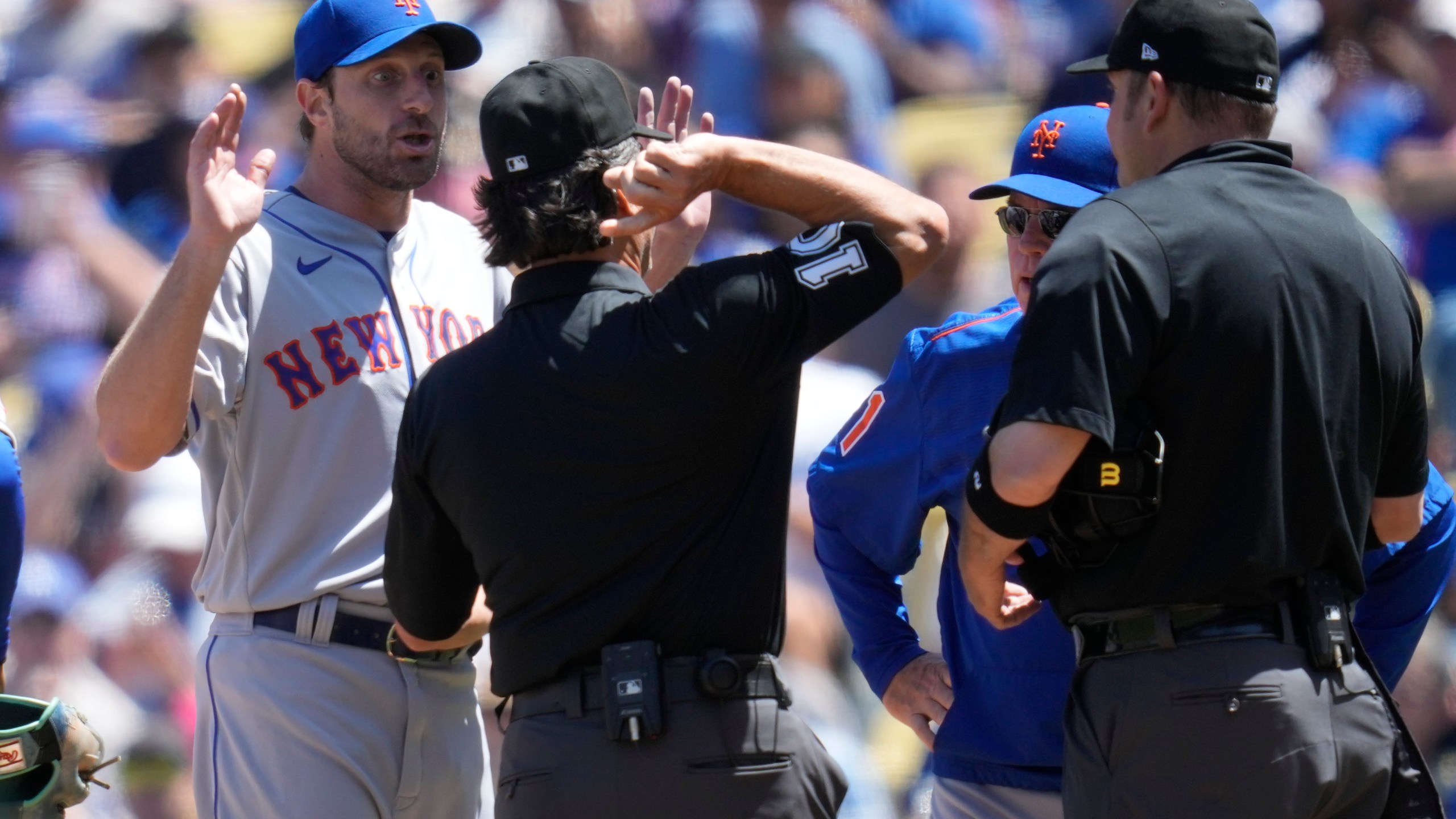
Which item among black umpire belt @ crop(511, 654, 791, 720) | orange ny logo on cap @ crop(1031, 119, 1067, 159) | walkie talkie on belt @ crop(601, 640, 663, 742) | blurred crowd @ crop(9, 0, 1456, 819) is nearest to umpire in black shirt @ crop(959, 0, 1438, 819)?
black umpire belt @ crop(511, 654, 791, 720)

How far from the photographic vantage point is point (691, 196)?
7.11 ft

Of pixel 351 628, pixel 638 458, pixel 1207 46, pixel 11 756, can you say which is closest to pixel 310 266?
pixel 351 628

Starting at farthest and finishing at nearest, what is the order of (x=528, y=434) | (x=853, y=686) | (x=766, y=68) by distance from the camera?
(x=766, y=68), (x=853, y=686), (x=528, y=434)

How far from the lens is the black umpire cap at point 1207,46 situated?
2.16 m

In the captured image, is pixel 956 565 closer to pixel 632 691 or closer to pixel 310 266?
pixel 632 691

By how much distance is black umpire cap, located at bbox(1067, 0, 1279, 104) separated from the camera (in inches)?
85.0

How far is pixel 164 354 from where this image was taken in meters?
2.59

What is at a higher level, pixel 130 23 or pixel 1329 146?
pixel 130 23

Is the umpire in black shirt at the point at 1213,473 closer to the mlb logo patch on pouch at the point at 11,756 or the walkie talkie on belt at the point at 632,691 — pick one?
the walkie talkie on belt at the point at 632,691

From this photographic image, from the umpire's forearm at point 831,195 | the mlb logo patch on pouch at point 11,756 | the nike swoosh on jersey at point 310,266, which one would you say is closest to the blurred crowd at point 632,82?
the nike swoosh on jersey at point 310,266

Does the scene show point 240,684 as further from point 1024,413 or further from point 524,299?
point 1024,413

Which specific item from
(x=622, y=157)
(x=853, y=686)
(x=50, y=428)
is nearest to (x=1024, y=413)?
(x=622, y=157)

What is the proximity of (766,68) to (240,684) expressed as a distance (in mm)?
Answer: 3152

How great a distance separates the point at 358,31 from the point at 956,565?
5.19 ft
